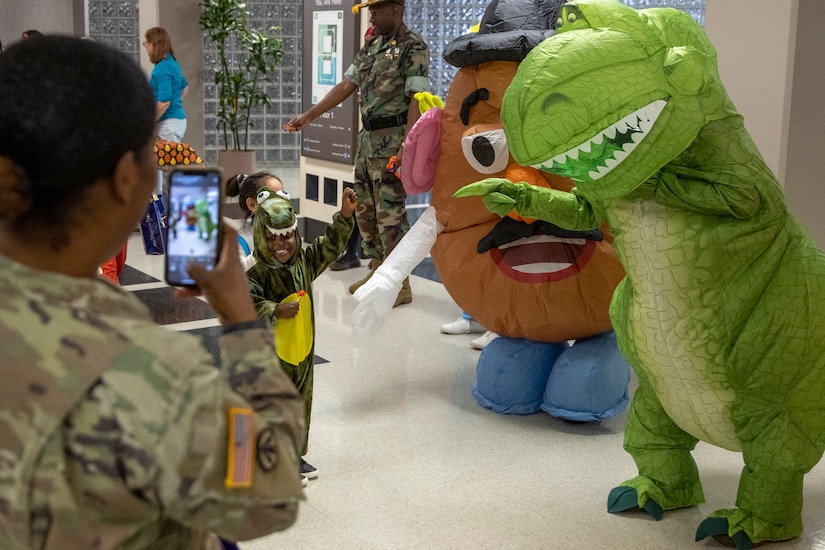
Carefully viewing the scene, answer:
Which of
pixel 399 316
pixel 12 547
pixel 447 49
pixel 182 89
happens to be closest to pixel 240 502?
pixel 12 547

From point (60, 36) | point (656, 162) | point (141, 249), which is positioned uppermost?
point (60, 36)

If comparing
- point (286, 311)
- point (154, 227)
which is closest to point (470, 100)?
point (286, 311)

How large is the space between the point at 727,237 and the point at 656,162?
264mm

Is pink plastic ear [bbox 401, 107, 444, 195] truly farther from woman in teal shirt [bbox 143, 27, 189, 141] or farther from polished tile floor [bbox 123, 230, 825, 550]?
woman in teal shirt [bbox 143, 27, 189, 141]

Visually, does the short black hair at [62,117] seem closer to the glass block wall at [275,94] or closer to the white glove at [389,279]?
the white glove at [389,279]

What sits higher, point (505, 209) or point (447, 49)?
point (447, 49)

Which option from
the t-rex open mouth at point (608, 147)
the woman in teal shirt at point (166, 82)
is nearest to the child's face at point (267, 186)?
the t-rex open mouth at point (608, 147)

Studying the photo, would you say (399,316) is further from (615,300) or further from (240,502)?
(240,502)

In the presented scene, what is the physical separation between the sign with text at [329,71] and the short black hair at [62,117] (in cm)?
553

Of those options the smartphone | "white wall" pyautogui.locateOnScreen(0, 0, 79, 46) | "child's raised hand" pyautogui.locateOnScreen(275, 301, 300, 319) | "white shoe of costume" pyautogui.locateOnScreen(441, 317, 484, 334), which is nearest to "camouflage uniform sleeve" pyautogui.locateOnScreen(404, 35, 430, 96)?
"white shoe of costume" pyautogui.locateOnScreen(441, 317, 484, 334)

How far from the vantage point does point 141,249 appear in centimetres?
675

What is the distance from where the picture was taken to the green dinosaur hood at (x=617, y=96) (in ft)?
7.68

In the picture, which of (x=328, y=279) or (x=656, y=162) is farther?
(x=328, y=279)

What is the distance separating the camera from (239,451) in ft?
3.10
